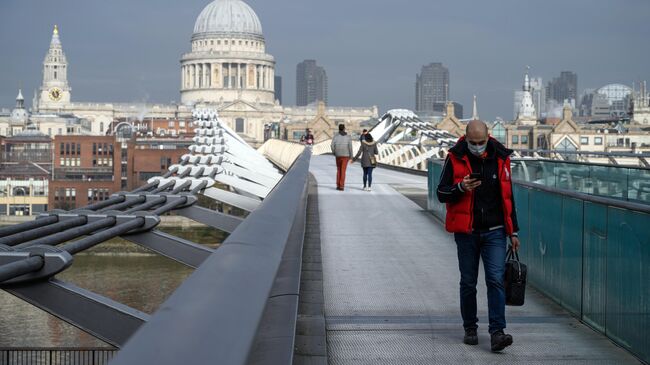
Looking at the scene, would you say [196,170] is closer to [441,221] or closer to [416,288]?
[441,221]

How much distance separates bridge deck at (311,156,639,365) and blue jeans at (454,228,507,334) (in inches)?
8.3

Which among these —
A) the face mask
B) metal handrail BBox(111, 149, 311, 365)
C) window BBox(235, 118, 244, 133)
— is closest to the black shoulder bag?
the face mask

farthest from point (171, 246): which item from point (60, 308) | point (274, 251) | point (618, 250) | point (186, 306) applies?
point (186, 306)

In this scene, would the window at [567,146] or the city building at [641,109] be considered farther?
the city building at [641,109]

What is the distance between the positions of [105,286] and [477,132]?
37.8m

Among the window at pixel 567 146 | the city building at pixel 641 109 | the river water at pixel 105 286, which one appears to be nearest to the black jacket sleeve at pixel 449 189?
the river water at pixel 105 286

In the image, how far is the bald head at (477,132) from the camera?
22.4 ft

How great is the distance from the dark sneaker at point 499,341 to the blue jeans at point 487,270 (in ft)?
0.16

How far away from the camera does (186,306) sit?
8.68 feet

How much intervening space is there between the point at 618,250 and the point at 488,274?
0.97 metres

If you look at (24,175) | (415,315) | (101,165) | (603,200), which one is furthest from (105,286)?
(101,165)

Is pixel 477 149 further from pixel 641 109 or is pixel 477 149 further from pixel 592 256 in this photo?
pixel 641 109

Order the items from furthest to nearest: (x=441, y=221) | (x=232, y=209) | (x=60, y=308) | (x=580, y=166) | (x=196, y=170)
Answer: (x=232, y=209)
(x=196, y=170)
(x=441, y=221)
(x=580, y=166)
(x=60, y=308)

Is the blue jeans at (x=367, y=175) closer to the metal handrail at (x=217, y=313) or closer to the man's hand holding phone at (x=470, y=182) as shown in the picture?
the man's hand holding phone at (x=470, y=182)
